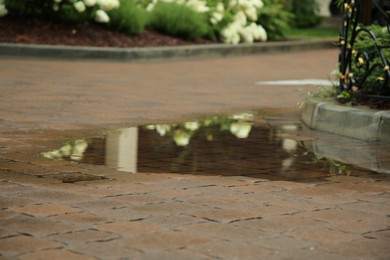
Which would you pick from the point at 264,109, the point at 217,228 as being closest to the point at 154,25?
the point at 264,109

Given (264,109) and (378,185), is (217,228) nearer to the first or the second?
(378,185)

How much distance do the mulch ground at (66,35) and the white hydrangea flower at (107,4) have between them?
463mm

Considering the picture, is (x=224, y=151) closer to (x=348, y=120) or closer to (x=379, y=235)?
(x=348, y=120)

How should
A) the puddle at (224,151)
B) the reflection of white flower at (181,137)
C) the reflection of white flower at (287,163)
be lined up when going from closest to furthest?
the puddle at (224,151) < the reflection of white flower at (287,163) < the reflection of white flower at (181,137)

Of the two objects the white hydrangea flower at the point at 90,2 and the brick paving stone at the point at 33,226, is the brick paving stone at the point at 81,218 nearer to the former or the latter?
the brick paving stone at the point at 33,226

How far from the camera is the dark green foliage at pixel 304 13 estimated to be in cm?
2817

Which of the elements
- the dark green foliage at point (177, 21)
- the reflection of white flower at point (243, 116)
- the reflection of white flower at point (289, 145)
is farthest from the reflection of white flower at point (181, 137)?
the dark green foliage at point (177, 21)

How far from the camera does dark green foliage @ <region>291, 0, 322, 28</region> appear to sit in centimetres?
2817

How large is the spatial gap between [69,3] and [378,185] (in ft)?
37.1

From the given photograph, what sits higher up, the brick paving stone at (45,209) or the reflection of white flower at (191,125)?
the brick paving stone at (45,209)

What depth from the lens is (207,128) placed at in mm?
8867

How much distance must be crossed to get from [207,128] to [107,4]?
834cm

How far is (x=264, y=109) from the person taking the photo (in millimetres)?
10398

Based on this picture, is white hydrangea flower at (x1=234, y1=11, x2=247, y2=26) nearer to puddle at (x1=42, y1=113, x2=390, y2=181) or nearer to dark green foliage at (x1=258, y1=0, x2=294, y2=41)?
dark green foliage at (x1=258, y1=0, x2=294, y2=41)
